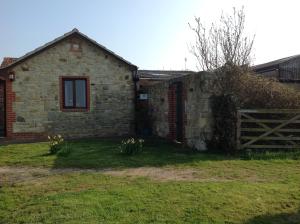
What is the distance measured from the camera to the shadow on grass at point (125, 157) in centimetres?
1108

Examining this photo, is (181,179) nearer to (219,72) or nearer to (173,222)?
(173,222)

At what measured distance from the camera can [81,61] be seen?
1917cm

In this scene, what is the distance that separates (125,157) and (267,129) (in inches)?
186

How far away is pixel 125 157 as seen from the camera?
40.2ft

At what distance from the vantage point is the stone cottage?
60.0 ft

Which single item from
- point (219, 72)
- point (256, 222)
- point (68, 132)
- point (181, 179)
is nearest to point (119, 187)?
point (181, 179)

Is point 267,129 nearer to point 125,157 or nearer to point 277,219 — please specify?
point 125,157

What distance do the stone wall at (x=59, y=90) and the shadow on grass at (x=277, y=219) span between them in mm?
13555

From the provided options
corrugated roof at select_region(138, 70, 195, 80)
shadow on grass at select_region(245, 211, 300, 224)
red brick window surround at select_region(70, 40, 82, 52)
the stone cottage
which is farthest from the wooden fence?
corrugated roof at select_region(138, 70, 195, 80)

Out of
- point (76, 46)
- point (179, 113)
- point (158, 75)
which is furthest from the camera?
point (158, 75)

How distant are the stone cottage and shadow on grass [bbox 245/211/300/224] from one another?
13547 mm

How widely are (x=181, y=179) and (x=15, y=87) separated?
11705mm

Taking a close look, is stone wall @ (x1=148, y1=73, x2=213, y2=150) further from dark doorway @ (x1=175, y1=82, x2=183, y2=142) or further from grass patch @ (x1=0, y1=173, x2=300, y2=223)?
grass patch @ (x1=0, y1=173, x2=300, y2=223)

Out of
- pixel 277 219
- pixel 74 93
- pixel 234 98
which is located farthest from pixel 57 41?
pixel 277 219
